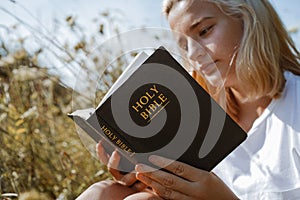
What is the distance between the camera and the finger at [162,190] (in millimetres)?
1077

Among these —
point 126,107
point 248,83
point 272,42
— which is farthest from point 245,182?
point 126,107

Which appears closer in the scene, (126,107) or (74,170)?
(126,107)

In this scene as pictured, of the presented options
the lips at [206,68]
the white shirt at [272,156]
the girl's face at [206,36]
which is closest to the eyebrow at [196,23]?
the girl's face at [206,36]

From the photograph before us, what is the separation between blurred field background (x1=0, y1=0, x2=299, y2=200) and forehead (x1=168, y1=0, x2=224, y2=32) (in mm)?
307

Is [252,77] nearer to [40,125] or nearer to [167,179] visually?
[167,179]

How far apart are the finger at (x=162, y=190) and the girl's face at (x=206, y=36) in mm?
378

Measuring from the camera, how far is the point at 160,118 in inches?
38.9

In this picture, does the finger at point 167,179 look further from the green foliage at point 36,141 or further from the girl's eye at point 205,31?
the green foliage at point 36,141

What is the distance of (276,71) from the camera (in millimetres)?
1450

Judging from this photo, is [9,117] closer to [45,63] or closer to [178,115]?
[45,63]

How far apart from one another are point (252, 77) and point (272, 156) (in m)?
0.22

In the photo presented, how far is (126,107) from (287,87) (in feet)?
2.04

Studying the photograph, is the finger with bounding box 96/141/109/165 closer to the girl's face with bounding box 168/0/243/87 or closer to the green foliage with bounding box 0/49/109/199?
the girl's face with bounding box 168/0/243/87

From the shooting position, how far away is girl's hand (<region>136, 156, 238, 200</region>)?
1.04 m
